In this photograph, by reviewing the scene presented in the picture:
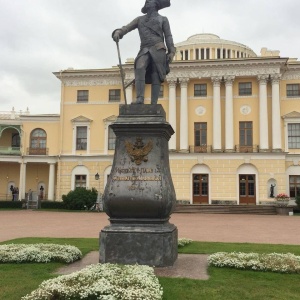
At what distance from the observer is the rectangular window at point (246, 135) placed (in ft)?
133

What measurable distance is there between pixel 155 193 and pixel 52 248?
3.01 meters

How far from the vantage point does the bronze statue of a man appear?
368 inches

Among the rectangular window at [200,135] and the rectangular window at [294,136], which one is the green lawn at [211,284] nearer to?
the rectangular window at [200,135]

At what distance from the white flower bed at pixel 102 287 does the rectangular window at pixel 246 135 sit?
35.2m

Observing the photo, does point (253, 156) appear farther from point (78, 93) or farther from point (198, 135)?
point (78, 93)

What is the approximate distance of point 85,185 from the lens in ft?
142

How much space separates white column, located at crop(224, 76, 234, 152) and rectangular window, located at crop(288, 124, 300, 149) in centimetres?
579

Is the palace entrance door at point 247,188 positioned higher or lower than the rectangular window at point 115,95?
lower

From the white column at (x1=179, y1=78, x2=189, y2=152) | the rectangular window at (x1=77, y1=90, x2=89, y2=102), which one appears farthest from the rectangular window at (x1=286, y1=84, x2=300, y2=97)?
the rectangular window at (x1=77, y1=90, x2=89, y2=102)

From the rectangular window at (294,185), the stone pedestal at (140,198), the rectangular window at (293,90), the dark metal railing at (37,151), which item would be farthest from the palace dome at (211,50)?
the stone pedestal at (140,198)

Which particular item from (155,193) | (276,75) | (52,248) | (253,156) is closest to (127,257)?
(155,193)

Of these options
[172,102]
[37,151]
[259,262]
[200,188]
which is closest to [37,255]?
[259,262]

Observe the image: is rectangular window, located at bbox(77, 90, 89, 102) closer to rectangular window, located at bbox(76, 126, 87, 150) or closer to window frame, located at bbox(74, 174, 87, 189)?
rectangular window, located at bbox(76, 126, 87, 150)

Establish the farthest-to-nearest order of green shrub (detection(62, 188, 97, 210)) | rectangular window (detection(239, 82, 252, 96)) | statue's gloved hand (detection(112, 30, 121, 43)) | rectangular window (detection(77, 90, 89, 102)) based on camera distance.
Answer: rectangular window (detection(77, 90, 89, 102))
rectangular window (detection(239, 82, 252, 96))
green shrub (detection(62, 188, 97, 210))
statue's gloved hand (detection(112, 30, 121, 43))
